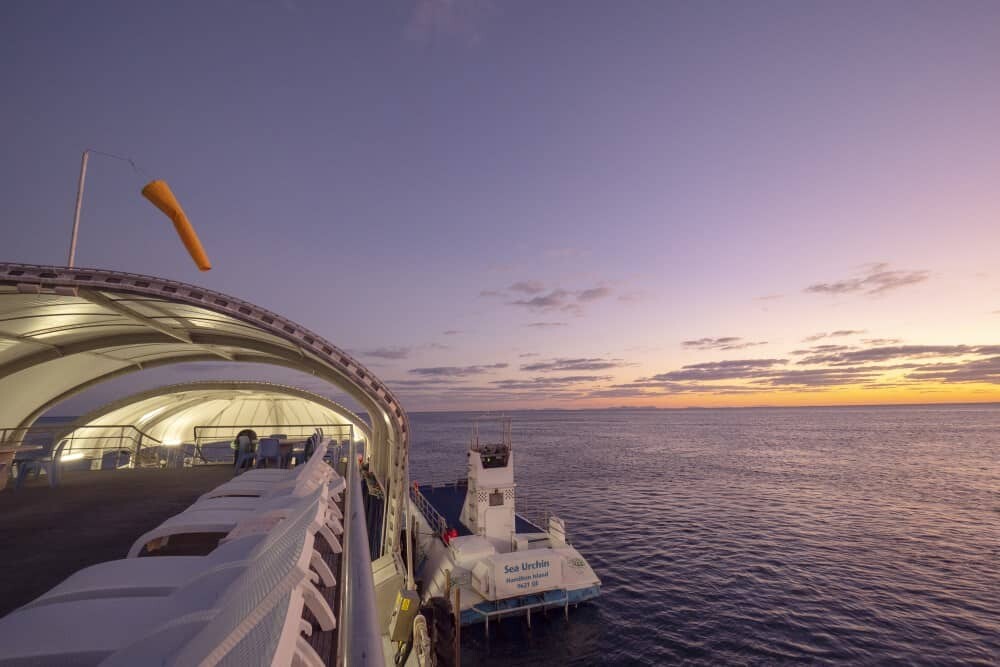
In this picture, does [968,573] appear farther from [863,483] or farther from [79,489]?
[79,489]

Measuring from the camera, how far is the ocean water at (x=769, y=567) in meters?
22.2

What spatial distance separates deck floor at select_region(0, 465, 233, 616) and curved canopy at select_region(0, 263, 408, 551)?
5309 millimetres

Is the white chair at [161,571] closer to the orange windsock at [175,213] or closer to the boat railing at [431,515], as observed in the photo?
the orange windsock at [175,213]

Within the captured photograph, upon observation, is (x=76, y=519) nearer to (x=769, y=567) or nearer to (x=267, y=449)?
(x=267, y=449)

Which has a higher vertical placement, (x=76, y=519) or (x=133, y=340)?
(x=133, y=340)

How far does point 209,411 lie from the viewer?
36781 mm

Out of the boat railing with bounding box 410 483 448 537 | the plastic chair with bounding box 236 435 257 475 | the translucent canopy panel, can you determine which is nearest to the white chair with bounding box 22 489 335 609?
the plastic chair with bounding box 236 435 257 475

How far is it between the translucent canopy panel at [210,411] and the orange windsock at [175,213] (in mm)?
13582

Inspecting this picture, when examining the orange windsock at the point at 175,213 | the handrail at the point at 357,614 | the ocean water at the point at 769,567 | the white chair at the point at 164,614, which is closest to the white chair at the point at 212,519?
→ the handrail at the point at 357,614

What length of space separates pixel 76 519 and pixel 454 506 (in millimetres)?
31321

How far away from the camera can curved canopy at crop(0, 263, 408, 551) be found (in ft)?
42.1

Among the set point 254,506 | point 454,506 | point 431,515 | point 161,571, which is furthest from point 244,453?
point 454,506

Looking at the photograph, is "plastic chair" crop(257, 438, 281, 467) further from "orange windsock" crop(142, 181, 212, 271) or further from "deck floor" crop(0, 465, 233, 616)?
"orange windsock" crop(142, 181, 212, 271)

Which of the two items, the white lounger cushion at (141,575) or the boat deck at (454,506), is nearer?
the white lounger cushion at (141,575)
